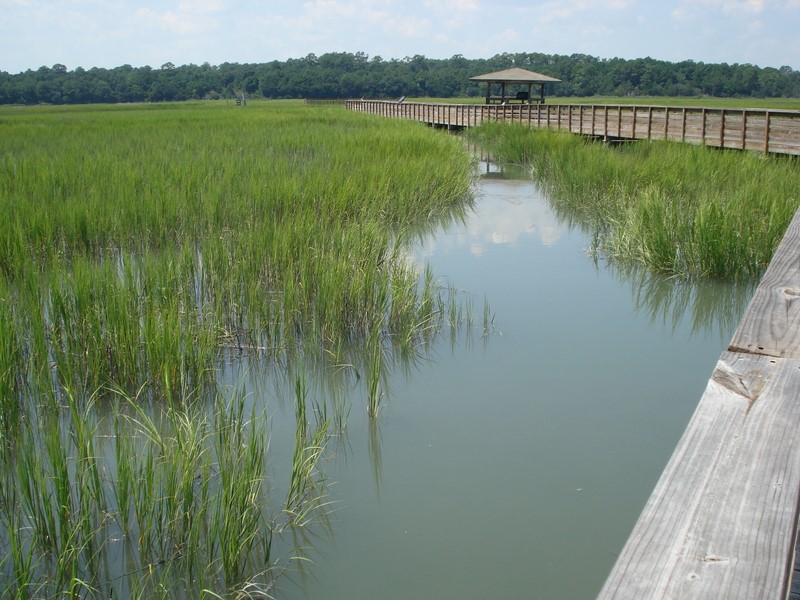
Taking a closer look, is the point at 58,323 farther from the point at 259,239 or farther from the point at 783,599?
the point at 783,599

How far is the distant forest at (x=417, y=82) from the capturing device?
97500mm

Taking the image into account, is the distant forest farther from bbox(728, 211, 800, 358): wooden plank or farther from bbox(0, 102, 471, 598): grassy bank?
bbox(728, 211, 800, 358): wooden plank

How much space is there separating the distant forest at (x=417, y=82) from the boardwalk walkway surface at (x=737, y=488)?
97356 mm

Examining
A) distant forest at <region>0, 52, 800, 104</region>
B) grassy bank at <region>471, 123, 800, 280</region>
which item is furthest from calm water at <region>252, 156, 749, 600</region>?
distant forest at <region>0, 52, 800, 104</region>

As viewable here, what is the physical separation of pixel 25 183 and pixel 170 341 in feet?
21.6

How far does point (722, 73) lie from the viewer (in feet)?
339

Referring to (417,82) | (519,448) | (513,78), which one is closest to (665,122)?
(519,448)

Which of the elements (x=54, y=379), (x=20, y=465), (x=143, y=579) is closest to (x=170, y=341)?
(x=54, y=379)

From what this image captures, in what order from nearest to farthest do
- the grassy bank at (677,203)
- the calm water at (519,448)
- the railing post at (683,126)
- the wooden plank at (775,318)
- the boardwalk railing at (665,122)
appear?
the wooden plank at (775,318) → the calm water at (519,448) → the grassy bank at (677,203) → the boardwalk railing at (665,122) → the railing post at (683,126)

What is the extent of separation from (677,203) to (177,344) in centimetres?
672

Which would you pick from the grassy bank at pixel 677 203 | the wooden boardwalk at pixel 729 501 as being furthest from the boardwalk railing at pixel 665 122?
the wooden boardwalk at pixel 729 501

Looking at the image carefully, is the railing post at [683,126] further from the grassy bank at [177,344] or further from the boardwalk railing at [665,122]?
the grassy bank at [177,344]

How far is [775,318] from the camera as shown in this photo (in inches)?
58.4

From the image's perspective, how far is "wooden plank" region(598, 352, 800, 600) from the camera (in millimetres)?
861
